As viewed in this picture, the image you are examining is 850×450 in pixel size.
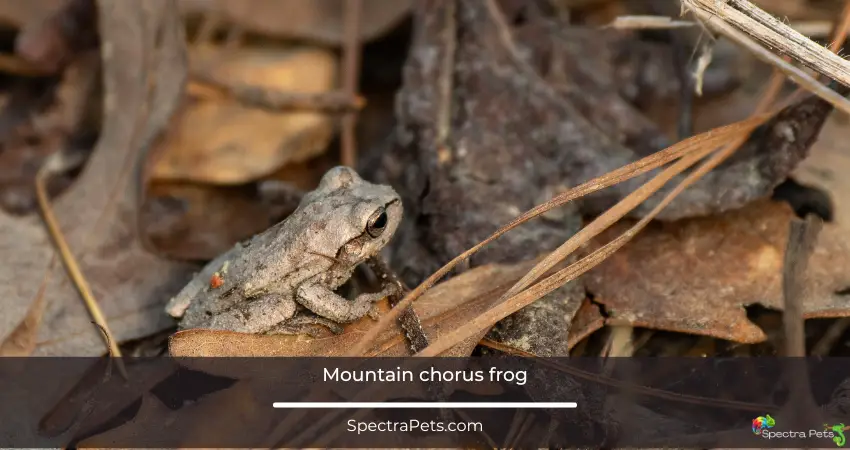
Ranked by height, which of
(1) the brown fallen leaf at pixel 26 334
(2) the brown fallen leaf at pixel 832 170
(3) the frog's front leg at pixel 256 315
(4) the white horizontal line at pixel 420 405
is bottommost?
(1) the brown fallen leaf at pixel 26 334

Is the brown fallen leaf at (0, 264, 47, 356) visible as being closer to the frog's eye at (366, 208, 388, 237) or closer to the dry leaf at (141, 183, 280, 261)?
the dry leaf at (141, 183, 280, 261)

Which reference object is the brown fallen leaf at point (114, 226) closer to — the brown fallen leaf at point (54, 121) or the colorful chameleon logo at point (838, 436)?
the brown fallen leaf at point (54, 121)

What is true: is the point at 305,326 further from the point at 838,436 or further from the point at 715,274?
the point at 838,436

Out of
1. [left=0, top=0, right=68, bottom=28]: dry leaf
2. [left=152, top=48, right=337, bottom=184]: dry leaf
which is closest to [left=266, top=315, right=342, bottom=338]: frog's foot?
[left=152, top=48, right=337, bottom=184]: dry leaf

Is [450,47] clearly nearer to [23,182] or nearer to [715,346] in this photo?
[715,346]

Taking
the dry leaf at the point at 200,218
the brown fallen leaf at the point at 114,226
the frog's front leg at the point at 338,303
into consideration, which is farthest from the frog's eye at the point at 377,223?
the brown fallen leaf at the point at 114,226

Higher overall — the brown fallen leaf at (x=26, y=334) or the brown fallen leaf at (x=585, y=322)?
the brown fallen leaf at (x=585, y=322)
